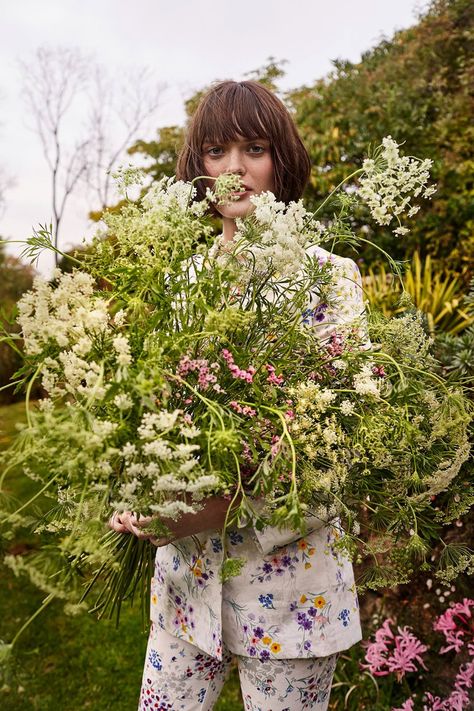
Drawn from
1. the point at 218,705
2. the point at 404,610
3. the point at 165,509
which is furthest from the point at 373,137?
the point at 165,509

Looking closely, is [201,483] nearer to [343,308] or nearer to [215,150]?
[343,308]

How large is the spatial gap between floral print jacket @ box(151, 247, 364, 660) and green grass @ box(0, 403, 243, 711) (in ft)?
5.78

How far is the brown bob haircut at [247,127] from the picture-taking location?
1.76m

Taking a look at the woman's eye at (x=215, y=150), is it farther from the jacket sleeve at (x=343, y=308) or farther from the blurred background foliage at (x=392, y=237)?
the blurred background foliage at (x=392, y=237)

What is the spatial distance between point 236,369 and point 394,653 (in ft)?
7.01

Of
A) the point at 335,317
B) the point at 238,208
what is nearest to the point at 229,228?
the point at 238,208

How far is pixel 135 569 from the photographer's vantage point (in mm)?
1779

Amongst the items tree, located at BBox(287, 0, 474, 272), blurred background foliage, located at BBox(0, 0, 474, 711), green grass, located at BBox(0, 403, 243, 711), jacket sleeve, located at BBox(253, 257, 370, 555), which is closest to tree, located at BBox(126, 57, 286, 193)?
blurred background foliage, located at BBox(0, 0, 474, 711)

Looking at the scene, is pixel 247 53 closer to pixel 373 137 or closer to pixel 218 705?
pixel 373 137

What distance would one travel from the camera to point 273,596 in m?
1.57

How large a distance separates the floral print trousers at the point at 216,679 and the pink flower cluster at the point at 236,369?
2.89ft

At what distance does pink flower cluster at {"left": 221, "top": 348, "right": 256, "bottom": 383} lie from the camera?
1.08 metres

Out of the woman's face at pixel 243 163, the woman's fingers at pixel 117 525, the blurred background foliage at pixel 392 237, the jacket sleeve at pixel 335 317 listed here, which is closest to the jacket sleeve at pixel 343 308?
the jacket sleeve at pixel 335 317

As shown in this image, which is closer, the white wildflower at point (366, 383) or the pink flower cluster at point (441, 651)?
the white wildflower at point (366, 383)
